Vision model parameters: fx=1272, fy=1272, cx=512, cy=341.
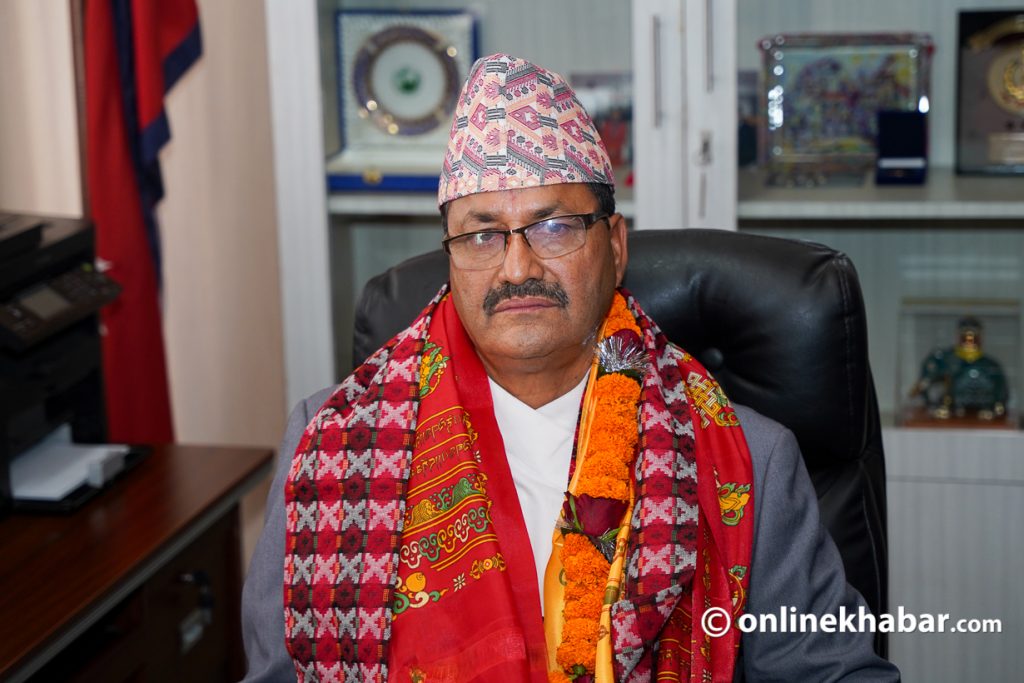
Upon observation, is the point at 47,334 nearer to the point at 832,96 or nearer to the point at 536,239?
the point at 536,239

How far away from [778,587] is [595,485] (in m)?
0.24

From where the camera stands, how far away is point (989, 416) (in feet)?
8.13

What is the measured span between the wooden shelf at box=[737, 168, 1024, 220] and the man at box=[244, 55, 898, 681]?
988 mm

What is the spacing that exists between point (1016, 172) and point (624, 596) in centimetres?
147

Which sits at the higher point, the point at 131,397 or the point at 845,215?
the point at 845,215

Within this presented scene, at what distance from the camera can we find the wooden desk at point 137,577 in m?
1.59

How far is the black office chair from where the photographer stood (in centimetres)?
155

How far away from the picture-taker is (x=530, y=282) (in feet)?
4.81

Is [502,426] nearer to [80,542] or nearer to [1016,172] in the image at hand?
[80,542]

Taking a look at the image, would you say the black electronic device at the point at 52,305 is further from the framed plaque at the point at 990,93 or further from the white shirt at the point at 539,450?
the framed plaque at the point at 990,93

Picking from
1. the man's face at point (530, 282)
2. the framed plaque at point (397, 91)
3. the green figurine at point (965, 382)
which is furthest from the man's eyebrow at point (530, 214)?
the green figurine at point (965, 382)

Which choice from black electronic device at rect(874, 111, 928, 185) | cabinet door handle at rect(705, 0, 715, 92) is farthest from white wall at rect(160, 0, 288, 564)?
black electronic device at rect(874, 111, 928, 185)

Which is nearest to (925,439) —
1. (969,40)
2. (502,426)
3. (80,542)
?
(969,40)

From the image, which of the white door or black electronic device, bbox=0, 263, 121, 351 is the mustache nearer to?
black electronic device, bbox=0, 263, 121, 351
